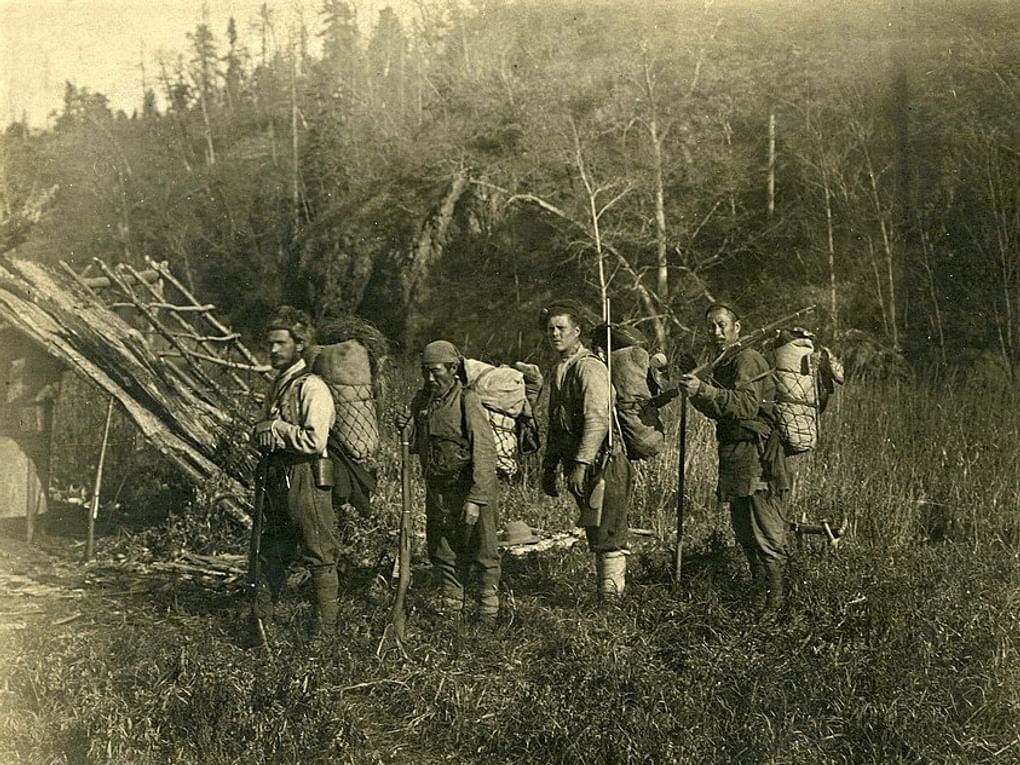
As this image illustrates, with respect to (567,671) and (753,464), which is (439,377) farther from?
(753,464)

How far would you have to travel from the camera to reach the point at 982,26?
51.7ft

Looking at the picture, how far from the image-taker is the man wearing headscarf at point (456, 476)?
17.6 ft

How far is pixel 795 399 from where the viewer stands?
232 inches

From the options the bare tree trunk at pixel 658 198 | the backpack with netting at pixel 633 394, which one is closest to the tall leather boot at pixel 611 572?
the backpack with netting at pixel 633 394

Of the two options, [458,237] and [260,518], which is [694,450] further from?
[458,237]

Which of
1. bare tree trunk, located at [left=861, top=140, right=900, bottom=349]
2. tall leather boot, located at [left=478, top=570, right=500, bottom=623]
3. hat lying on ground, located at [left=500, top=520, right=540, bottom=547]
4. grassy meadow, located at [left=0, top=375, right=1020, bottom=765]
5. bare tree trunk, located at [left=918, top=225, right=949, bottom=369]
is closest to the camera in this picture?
grassy meadow, located at [left=0, top=375, right=1020, bottom=765]

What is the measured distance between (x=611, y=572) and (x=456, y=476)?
126 centimetres

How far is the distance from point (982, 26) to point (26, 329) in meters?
16.1

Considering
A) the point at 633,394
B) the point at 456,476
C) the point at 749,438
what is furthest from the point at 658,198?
the point at 456,476

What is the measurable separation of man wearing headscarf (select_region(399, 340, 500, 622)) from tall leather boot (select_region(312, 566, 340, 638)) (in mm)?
681

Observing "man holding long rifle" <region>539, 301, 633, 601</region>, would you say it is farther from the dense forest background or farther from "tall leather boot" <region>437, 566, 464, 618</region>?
the dense forest background

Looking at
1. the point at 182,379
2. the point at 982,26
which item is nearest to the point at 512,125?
the point at 982,26

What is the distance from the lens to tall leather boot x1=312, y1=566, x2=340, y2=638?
17.3 feet

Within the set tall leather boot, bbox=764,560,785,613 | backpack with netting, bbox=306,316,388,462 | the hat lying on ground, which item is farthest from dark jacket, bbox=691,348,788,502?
backpack with netting, bbox=306,316,388,462
